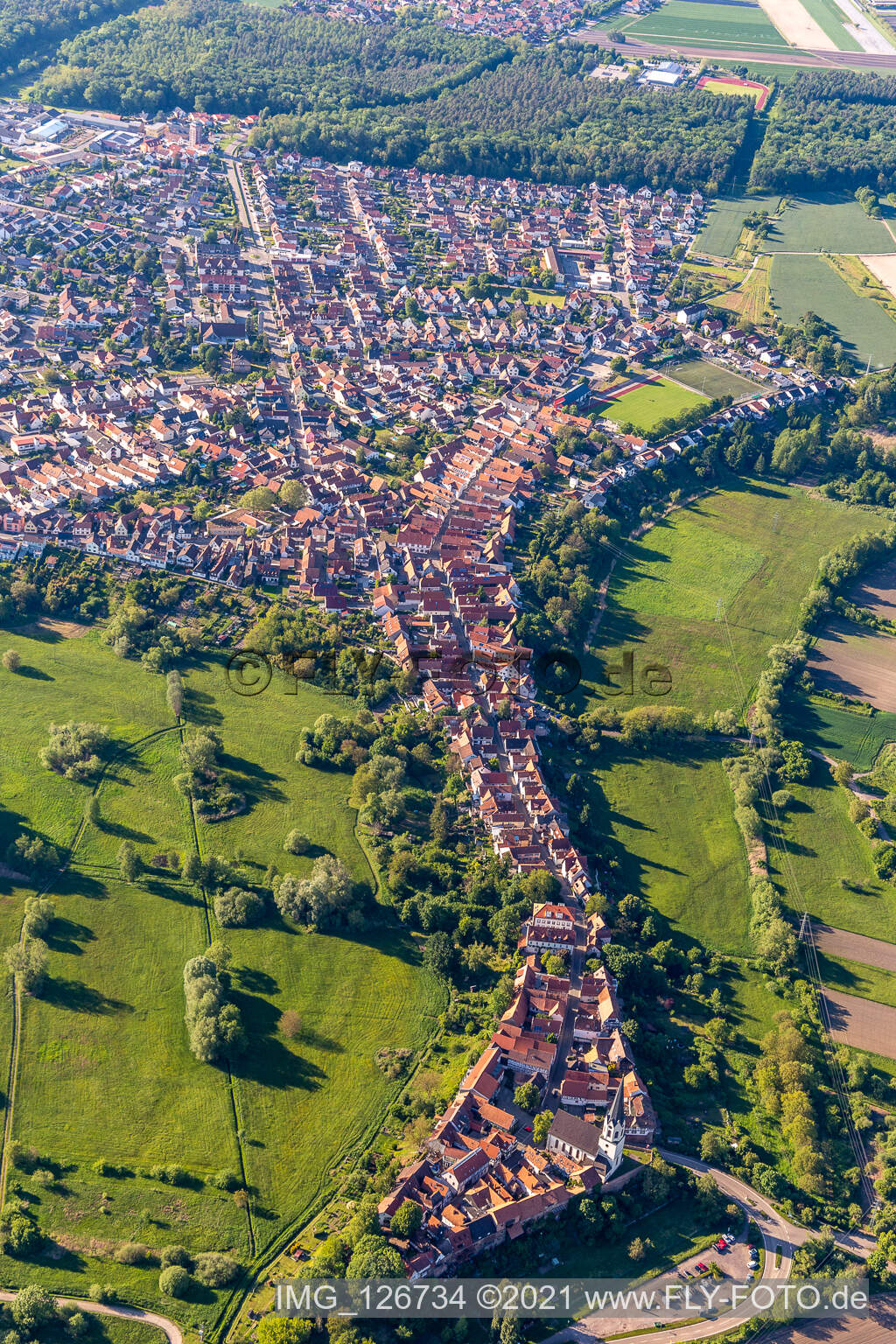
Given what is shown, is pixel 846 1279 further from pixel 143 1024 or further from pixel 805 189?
pixel 805 189

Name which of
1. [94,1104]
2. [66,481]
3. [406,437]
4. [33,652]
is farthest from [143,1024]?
[406,437]

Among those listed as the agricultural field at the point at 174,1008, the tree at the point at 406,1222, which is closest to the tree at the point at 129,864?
the agricultural field at the point at 174,1008

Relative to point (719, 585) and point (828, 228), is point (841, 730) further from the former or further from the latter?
point (828, 228)

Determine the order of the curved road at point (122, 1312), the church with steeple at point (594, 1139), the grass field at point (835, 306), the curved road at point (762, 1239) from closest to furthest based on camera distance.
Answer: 1. the curved road at point (122, 1312)
2. the curved road at point (762, 1239)
3. the church with steeple at point (594, 1139)
4. the grass field at point (835, 306)

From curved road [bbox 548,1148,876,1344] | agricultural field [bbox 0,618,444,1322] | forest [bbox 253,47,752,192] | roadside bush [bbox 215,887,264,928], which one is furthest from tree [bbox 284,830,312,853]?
forest [bbox 253,47,752,192]

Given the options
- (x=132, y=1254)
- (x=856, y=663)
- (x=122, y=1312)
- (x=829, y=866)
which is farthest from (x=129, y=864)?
(x=856, y=663)

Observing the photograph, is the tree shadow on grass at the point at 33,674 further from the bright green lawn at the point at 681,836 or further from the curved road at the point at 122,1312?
the curved road at the point at 122,1312
